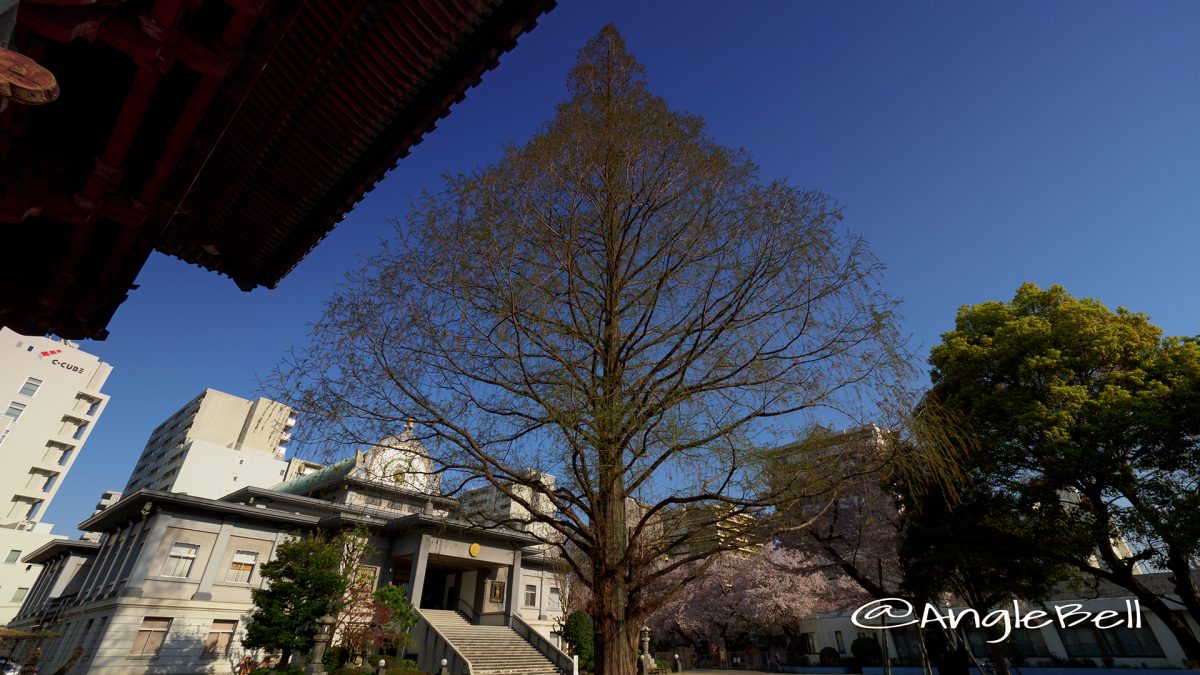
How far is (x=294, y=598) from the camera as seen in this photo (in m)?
15.2

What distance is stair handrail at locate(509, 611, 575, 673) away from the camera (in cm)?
2000

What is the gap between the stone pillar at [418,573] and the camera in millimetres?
19766

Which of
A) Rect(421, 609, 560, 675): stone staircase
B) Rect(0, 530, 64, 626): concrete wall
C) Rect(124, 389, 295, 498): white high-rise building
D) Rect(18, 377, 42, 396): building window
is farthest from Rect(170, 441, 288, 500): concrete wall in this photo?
Rect(421, 609, 560, 675): stone staircase

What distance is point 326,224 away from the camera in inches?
218

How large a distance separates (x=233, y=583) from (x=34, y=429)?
40787 millimetres

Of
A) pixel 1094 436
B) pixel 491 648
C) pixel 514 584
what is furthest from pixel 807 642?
pixel 1094 436

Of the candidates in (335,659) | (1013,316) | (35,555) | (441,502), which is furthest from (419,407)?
(35,555)

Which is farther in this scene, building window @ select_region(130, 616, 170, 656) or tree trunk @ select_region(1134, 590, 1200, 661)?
building window @ select_region(130, 616, 170, 656)

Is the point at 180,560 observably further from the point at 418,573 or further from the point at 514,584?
the point at 514,584

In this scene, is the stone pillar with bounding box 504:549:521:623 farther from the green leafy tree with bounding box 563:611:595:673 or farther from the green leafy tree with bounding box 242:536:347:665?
the green leafy tree with bounding box 242:536:347:665

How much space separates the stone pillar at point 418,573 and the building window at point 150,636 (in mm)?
7562

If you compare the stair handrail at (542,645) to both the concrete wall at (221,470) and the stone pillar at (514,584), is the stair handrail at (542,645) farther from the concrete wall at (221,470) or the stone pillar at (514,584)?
the concrete wall at (221,470)

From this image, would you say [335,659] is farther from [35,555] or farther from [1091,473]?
[35,555]

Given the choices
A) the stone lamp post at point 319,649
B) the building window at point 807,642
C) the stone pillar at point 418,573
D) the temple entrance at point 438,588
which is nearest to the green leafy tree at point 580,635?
the stone pillar at point 418,573
